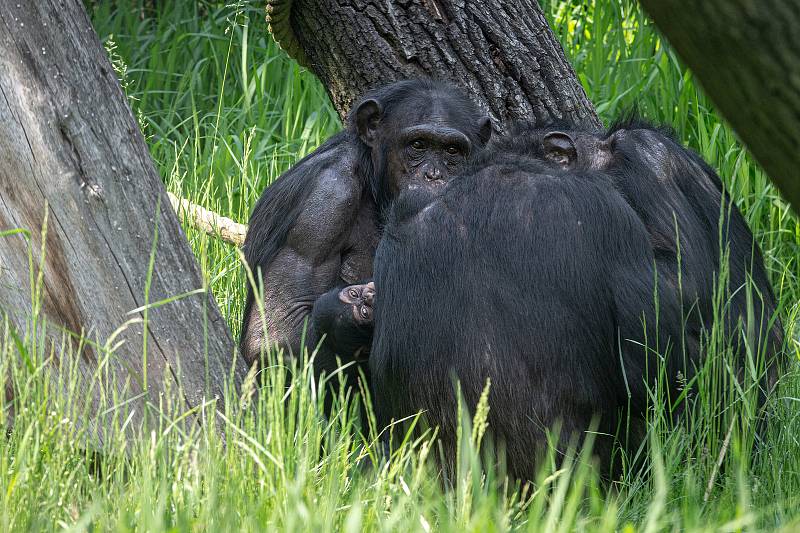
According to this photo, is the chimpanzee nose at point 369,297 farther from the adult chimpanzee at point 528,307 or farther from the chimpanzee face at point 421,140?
the chimpanzee face at point 421,140

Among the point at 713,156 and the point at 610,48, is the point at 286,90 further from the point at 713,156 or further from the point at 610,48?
the point at 713,156

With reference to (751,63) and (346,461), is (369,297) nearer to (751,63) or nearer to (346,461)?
(346,461)

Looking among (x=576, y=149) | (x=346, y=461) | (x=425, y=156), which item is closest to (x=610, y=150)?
(x=576, y=149)

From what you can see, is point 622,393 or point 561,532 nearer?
point 561,532

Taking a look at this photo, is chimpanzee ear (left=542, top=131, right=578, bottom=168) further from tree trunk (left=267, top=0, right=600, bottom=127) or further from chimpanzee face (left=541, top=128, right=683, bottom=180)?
tree trunk (left=267, top=0, right=600, bottom=127)

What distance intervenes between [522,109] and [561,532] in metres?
2.57

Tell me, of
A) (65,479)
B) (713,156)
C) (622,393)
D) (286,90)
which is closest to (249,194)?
(286,90)

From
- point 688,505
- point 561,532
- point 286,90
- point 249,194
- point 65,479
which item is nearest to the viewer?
point 561,532

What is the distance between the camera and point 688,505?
239 cm

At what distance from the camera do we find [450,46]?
4.09m

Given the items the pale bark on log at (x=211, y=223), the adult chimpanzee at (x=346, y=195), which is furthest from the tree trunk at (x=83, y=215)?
the pale bark on log at (x=211, y=223)

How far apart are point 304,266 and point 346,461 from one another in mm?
1338

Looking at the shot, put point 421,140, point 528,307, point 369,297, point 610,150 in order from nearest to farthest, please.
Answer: point 528,307
point 369,297
point 610,150
point 421,140

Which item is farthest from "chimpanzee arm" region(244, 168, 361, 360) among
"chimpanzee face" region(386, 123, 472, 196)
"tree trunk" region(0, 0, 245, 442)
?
"tree trunk" region(0, 0, 245, 442)
